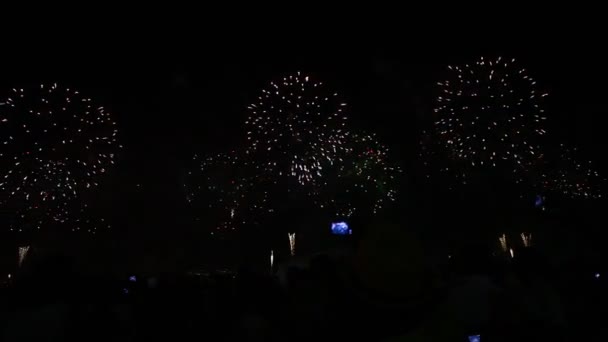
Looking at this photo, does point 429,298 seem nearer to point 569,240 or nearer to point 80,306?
point 80,306

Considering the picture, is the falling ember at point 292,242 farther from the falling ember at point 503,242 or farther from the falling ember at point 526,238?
the falling ember at point 526,238

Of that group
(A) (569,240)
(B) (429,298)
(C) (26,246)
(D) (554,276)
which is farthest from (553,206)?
(C) (26,246)

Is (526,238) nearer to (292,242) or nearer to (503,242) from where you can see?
(503,242)

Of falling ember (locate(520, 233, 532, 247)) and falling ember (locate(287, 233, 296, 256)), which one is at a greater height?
falling ember (locate(287, 233, 296, 256))

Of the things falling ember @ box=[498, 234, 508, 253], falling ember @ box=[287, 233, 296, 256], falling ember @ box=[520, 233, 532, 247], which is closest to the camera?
falling ember @ box=[520, 233, 532, 247]

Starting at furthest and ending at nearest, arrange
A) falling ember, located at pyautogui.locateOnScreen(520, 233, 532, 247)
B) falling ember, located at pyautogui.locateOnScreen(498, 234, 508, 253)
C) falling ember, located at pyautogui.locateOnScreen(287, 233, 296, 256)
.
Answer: falling ember, located at pyautogui.locateOnScreen(287, 233, 296, 256) → falling ember, located at pyautogui.locateOnScreen(498, 234, 508, 253) → falling ember, located at pyautogui.locateOnScreen(520, 233, 532, 247)

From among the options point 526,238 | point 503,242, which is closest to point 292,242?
point 503,242

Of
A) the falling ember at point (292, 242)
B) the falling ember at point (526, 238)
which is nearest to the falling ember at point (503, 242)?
the falling ember at point (526, 238)

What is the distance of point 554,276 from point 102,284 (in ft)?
16.9

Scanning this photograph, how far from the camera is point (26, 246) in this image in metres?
30.7

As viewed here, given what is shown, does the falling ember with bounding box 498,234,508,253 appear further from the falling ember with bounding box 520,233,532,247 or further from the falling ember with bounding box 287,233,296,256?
the falling ember with bounding box 287,233,296,256

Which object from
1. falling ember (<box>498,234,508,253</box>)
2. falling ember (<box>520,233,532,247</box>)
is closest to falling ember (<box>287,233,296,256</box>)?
falling ember (<box>498,234,508,253</box>)

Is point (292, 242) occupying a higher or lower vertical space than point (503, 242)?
higher

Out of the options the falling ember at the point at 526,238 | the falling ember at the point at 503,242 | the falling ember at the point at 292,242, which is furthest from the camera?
the falling ember at the point at 292,242
